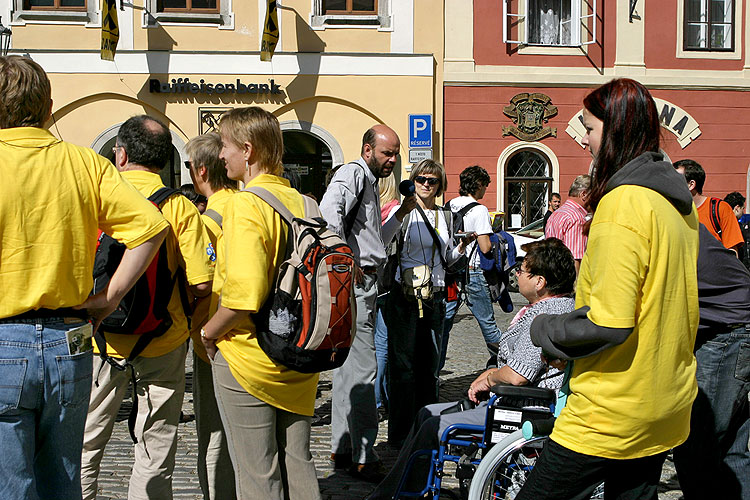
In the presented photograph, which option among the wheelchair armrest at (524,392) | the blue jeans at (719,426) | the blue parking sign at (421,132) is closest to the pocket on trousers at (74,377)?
the wheelchair armrest at (524,392)

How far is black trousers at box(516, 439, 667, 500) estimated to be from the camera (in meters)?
2.64

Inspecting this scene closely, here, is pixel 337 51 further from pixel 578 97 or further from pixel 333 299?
pixel 333 299

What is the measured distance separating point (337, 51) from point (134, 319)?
14552 mm

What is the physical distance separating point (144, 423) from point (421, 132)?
439 inches

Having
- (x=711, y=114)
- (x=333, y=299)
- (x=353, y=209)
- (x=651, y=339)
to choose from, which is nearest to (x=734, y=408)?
(x=651, y=339)

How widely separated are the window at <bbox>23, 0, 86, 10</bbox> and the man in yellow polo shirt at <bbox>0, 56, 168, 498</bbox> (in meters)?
15.5

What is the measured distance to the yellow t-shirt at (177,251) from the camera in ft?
12.0

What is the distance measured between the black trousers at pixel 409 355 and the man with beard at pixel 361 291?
0.63 meters

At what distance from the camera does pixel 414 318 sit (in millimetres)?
5711

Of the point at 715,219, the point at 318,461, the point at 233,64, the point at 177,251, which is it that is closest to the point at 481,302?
the point at 715,219

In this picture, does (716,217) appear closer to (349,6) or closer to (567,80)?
(349,6)

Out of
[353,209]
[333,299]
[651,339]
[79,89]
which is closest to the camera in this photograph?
[651,339]

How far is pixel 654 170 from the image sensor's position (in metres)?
2.59

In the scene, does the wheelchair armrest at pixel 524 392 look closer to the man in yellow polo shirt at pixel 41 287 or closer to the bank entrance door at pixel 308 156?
→ the man in yellow polo shirt at pixel 41 287
